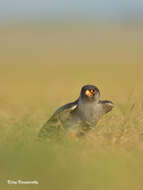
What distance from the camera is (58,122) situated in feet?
26.9

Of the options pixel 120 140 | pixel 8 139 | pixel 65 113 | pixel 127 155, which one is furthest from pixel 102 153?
pixel 65 113

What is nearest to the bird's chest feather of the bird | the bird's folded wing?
the bird

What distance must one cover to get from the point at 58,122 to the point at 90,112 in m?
0.48

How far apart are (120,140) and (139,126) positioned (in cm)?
46

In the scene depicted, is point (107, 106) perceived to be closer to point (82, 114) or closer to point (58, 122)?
point (82, 114)

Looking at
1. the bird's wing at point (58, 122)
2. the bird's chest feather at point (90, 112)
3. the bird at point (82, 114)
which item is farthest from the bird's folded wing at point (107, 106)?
the bird's wing at point (58, 122)

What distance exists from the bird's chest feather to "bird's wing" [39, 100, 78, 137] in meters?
0.14

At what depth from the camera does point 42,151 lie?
6.29m

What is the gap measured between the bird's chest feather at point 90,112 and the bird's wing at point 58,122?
0.14m

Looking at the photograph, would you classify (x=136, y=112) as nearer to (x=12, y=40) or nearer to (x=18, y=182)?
(x=18, y=182)

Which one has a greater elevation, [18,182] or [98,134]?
[98,134]

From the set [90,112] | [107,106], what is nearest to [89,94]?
[90,112]

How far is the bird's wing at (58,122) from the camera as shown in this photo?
315 inches

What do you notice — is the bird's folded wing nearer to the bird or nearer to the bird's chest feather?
the bird
